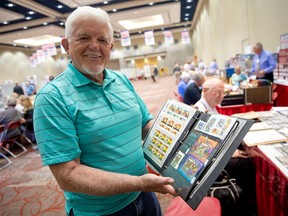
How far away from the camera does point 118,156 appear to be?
103 centimetres

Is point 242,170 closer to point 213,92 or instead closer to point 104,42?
point 213,92

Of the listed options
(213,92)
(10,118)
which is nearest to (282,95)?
(213,92)

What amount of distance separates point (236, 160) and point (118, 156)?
1799 millimetres

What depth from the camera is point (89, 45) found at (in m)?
0.99

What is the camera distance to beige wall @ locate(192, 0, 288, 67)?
5.80 metres

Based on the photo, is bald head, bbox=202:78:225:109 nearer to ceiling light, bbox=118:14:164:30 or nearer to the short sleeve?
the short sleeve

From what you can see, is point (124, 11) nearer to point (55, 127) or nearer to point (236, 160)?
point (236, 160)

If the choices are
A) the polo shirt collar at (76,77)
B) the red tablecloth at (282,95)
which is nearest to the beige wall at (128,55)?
the red tablecloth at (282,95)

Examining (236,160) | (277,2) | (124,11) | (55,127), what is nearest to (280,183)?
(236,160)

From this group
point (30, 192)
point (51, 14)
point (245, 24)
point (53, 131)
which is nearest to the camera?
point (53, 131)

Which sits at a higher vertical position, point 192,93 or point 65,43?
point 65,43

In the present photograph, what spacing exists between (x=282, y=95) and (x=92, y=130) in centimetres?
400

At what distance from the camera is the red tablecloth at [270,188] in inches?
59.7

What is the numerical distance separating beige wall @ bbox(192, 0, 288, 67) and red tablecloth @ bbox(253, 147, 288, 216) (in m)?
4.66
